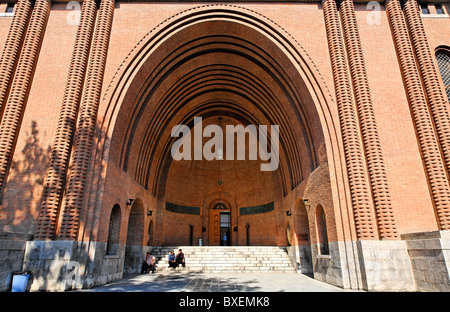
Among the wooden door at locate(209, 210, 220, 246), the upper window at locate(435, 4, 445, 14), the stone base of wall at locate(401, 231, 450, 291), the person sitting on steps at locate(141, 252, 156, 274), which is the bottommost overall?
the person sitting on steps at locate(141, 252, 156, 274)

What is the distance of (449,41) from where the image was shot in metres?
10.5

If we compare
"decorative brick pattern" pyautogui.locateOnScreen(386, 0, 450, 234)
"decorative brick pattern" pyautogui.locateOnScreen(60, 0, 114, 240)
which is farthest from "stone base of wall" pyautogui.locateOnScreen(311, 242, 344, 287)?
"decorative brick pattern" pyautogui.locateOnScreen(60, 0, 114, 240)

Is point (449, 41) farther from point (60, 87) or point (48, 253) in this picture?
point (48, 253)

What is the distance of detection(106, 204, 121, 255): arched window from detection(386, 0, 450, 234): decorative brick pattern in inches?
453

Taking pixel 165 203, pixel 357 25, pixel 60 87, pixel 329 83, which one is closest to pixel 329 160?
pixel 329 83

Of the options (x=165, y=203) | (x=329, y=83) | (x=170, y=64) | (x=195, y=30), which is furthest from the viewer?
(x=165, y=203)

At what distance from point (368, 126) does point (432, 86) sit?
3.09m

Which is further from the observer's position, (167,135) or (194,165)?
(194,165)

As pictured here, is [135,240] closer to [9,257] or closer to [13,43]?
[9,257]

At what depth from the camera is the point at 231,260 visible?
43.6ft

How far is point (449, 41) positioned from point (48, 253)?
16.8 m

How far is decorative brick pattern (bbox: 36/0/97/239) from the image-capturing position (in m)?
8.09

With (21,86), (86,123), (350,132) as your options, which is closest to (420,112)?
(350,132)

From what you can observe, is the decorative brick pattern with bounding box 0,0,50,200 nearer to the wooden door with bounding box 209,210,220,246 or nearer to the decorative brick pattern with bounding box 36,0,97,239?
the decorative brick pattern with bounding box 36,0,97,239
